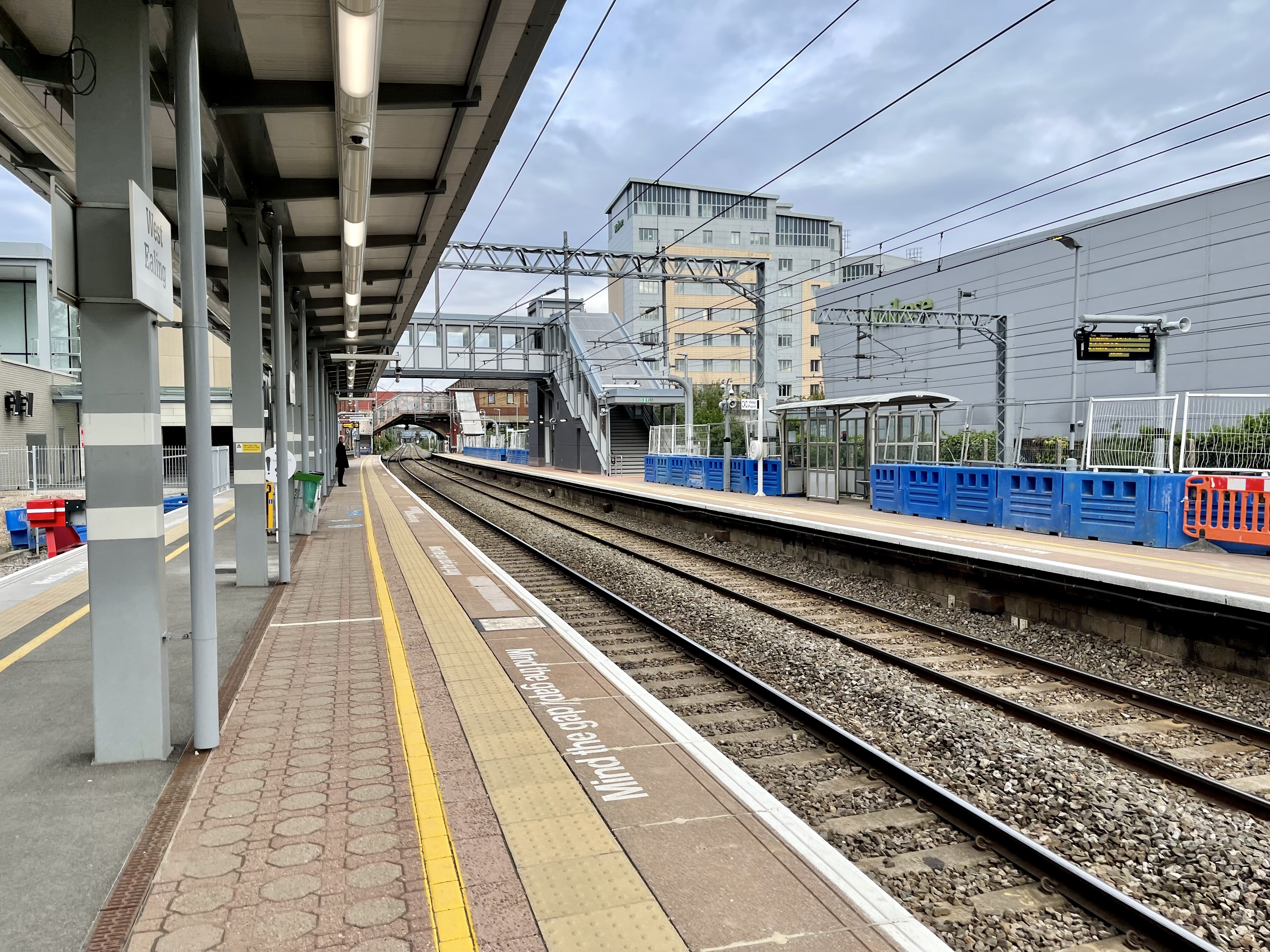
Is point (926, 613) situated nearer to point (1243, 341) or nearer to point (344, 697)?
point (344, 697)

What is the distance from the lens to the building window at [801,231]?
95938mm

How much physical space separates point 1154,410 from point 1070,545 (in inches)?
138

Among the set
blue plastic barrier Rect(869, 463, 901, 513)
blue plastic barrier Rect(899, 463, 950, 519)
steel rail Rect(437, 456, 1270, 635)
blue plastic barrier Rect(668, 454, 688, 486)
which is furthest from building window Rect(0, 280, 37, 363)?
blue plastic barrier Rect(899, 463, 950, 519)

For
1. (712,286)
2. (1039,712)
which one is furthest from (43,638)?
(712,286)

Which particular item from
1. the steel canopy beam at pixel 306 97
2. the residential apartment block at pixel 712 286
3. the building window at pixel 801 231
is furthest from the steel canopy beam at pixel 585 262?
the building window at pixel 801 231

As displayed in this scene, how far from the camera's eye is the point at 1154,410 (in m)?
14.4

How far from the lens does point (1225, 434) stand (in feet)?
44.1

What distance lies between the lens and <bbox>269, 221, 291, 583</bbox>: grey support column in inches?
376

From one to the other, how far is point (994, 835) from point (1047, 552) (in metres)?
9.00

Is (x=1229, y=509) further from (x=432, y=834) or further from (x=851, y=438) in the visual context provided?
(x=432, y=834)

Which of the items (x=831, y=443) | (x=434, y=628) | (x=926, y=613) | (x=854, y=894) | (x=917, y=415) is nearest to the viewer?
(x=854, y=894)

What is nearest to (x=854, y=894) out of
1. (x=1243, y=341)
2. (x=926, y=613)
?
(x=926, y=613)

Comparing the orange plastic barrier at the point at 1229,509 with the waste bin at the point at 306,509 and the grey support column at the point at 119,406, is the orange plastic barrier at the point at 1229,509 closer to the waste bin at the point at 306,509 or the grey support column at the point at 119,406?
the grey support column at the point at 119,406

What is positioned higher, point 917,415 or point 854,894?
point 917,415
